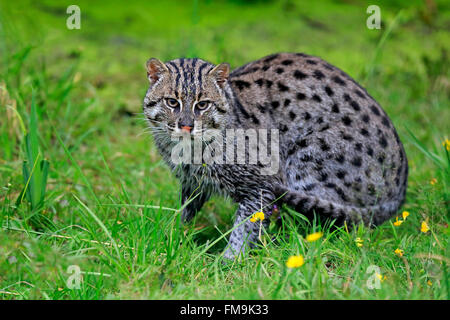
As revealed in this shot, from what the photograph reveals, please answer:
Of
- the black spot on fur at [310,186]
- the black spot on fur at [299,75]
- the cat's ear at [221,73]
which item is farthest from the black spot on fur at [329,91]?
the cat's ear at [221,73]

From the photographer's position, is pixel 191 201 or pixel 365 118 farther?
pixel 191 201

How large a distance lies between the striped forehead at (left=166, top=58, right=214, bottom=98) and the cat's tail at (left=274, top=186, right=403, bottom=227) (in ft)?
3.57

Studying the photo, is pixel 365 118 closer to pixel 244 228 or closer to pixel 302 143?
pixel 302 143

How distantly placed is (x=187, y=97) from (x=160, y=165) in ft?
5.52

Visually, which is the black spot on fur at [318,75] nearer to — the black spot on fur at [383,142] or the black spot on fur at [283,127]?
the black spot on fur at [283,127]

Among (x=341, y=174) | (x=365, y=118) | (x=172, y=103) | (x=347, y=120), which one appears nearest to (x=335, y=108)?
(x=347, y=120)

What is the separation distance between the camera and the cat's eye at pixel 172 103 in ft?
14.0

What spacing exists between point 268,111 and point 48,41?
4.93 metres

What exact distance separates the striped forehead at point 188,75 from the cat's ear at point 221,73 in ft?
0.26

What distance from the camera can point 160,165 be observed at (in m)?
5.78

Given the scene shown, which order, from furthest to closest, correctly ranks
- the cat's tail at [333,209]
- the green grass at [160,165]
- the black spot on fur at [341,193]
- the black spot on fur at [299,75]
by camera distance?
the black spot on fur at [299,75] < the black spot on fur at [341,193] < the cat's tail at [333,209] < the green grass at [160,165]

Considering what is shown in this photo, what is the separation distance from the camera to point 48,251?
10.8 feet
